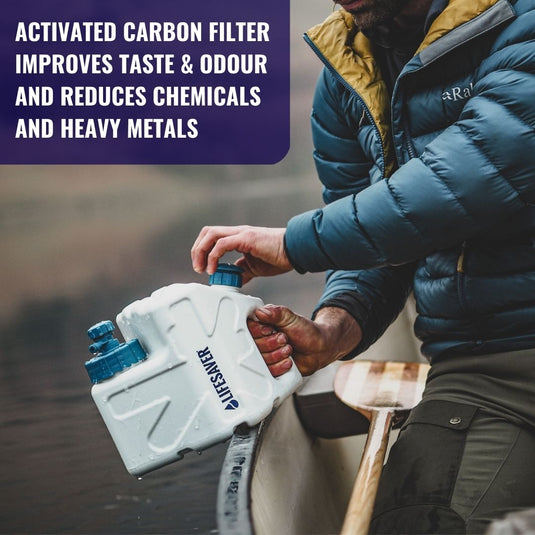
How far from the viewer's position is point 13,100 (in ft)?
10.7

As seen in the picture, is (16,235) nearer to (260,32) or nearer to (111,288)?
(111,288)

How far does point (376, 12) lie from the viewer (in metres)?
1.33

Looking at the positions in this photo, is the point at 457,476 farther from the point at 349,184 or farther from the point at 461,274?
the point at 349,184

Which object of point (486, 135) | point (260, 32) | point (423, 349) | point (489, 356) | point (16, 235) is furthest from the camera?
point (16, 235)

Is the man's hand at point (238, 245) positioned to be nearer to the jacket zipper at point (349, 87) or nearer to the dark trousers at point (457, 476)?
the jacket zipper at point (349, 87)

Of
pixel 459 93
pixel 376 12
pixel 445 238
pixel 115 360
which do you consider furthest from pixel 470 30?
pixel 115 360

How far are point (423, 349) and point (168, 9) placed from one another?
246cm

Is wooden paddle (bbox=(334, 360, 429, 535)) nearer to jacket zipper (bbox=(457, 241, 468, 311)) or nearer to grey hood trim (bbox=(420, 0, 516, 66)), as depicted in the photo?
jacket zipper (bbox=(457, 241, 468, 311))

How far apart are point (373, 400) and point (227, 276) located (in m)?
0.85

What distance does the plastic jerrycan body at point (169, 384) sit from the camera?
1.10 meters

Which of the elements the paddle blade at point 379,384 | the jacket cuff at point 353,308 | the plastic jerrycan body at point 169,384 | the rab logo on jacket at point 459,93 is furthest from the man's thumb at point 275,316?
the paddle blade at point 379,384

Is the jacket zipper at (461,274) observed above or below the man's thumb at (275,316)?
above

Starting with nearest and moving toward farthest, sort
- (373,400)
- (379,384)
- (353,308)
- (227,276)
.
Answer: (227,276) → (353,308) → (373,400) → (379,384)

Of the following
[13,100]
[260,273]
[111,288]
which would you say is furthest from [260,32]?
[111,288]
